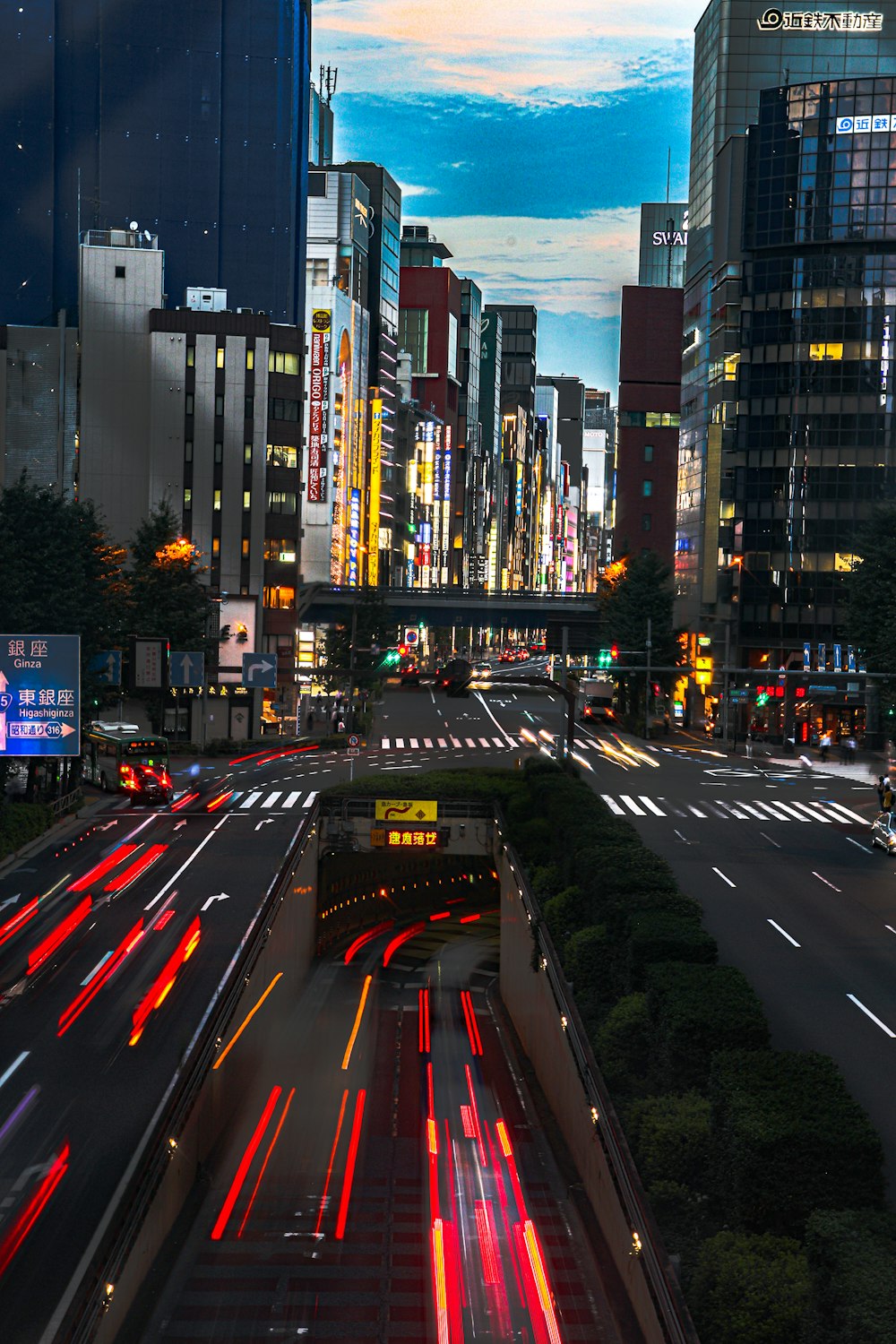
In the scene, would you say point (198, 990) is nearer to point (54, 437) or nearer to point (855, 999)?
point (855, 999)

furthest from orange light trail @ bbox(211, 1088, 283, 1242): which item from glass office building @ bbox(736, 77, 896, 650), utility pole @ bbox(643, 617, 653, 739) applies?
glass office building @ bbox(736, 77, 896, 650)

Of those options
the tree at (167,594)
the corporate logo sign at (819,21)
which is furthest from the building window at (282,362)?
the corporate logo sign at (819,21)

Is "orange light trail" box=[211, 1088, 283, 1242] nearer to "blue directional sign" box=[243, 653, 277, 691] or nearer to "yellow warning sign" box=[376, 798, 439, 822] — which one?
"yellow warning sign" box=[376, 798, 439, 822]

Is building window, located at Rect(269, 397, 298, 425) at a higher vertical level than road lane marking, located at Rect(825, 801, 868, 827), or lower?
higher

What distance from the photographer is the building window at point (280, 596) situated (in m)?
123

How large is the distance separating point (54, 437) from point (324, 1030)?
279ft

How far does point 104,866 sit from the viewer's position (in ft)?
175

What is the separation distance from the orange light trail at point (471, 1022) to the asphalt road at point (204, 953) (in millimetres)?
630

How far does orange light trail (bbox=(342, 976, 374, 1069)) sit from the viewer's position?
43994 millimetres

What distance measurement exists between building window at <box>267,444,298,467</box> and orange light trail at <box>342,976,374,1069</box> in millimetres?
71121

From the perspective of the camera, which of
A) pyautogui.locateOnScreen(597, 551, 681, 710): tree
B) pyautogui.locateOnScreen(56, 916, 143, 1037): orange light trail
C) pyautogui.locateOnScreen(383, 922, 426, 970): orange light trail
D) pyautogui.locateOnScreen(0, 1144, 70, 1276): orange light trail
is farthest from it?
pyautogui.locateOnScreen(597, 551, 681, 710): tree

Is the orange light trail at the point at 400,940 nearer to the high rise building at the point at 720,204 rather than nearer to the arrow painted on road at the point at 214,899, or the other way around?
the arrow painted on road at the point at 214,899

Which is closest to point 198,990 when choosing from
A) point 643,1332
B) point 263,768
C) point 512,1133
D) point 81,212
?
point 512,1133

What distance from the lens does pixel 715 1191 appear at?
70.9ft
